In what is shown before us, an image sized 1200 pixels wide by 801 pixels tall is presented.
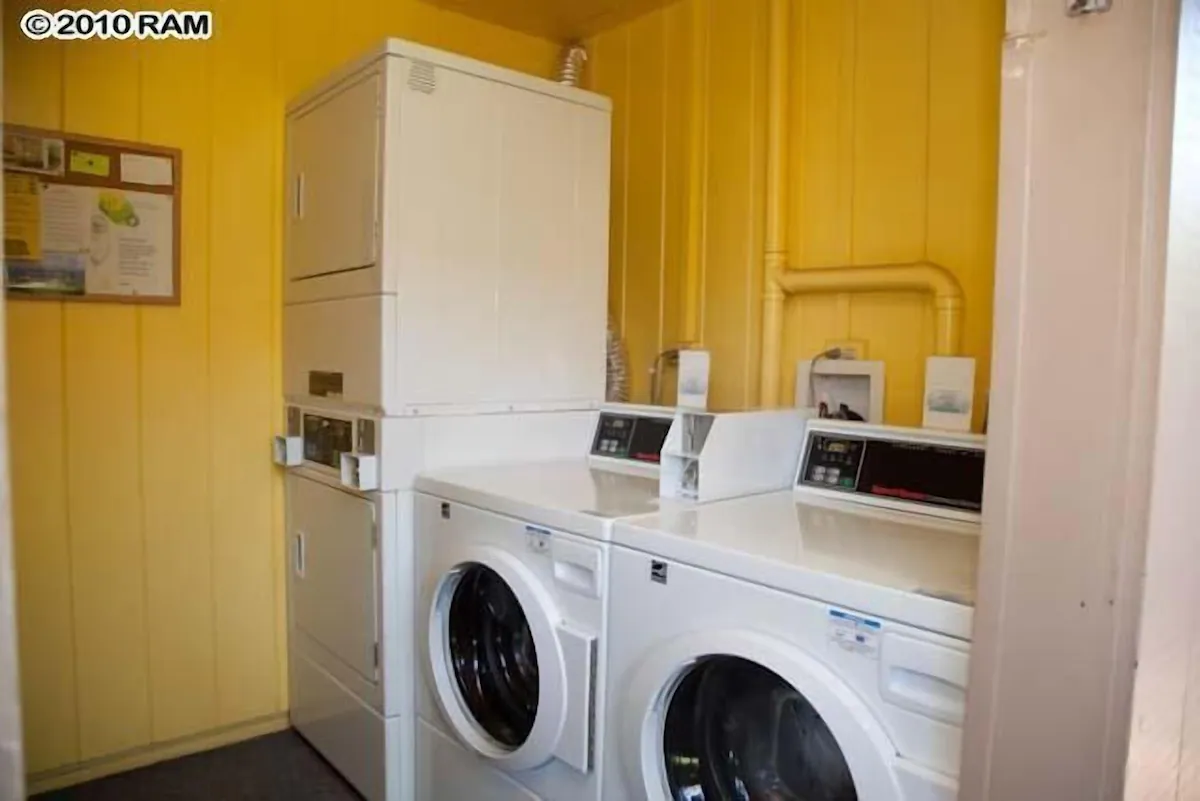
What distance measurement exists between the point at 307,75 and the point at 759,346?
1637 millimetres

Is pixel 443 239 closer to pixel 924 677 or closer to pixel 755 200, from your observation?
pixel 755 200

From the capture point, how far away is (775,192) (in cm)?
226

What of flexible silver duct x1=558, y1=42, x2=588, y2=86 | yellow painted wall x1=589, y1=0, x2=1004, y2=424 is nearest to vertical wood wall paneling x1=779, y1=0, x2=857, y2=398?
yellow painted wall x1=589, y1=0, x2=1004, y2=424

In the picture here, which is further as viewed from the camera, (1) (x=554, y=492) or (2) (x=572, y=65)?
(2) (x=572, y=65)

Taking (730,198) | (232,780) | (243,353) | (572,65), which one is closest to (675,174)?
(730,198)

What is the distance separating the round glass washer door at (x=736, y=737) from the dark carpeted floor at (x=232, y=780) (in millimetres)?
1256

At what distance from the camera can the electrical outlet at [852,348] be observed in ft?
6.93

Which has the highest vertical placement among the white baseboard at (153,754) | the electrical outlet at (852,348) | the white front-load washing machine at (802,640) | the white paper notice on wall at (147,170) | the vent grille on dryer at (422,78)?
the vent grille on dryer at (422,78)

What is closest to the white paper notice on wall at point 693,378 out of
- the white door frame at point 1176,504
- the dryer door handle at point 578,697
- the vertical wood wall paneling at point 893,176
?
the vertical wood wall paneling at point 893,176

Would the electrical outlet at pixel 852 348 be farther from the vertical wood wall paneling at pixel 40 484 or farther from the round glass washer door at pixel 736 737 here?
the vertical wood wall paneling at pixel 40 484

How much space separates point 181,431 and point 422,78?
1.25 m

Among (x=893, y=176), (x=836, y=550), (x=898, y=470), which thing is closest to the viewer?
(x=836, y=550)

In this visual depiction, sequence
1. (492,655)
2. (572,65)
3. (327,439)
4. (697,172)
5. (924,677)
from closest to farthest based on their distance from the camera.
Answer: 1. (924,677)
2. (492,655)
3. (327,439)
4. (697,172)
5. (572,65)

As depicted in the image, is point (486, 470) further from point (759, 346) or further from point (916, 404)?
point (916, 404)
